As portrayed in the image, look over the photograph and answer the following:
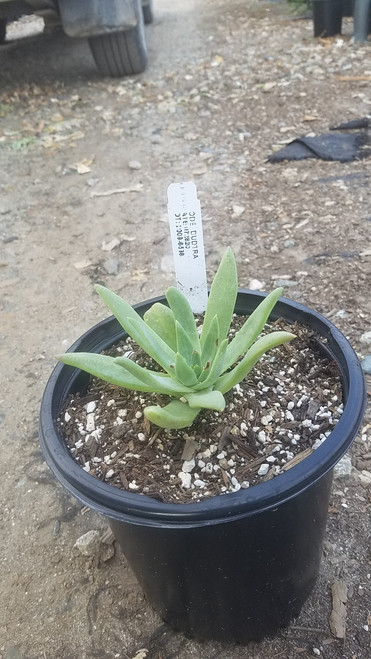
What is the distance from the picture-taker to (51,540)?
5.12ft

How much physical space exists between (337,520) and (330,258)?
121 centimetres

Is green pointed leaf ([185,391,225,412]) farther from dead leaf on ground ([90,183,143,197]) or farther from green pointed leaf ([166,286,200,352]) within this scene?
dead leaf on ground ([90,183,143,197])

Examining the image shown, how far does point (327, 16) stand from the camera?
15.1 feet

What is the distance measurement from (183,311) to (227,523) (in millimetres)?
425

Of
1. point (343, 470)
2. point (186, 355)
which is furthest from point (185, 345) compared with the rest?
point (343, 470)

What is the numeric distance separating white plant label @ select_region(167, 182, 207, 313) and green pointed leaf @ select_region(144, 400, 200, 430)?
31cm

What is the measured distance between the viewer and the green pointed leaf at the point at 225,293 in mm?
1205

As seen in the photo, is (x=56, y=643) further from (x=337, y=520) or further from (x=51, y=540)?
(x=337, y=520)

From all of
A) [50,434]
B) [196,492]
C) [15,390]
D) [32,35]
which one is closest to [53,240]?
[15,390]

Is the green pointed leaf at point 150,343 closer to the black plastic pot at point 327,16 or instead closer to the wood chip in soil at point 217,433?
the wood chip in soil at point 217,433

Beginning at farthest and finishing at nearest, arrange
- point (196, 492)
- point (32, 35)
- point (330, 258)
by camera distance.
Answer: point (32, 35)
point (330, 258)
point (196, 492)

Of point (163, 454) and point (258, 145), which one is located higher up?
point (163, 454)

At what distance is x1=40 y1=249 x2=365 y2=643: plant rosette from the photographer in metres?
0.96

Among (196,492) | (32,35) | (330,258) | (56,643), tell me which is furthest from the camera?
(32,35)
